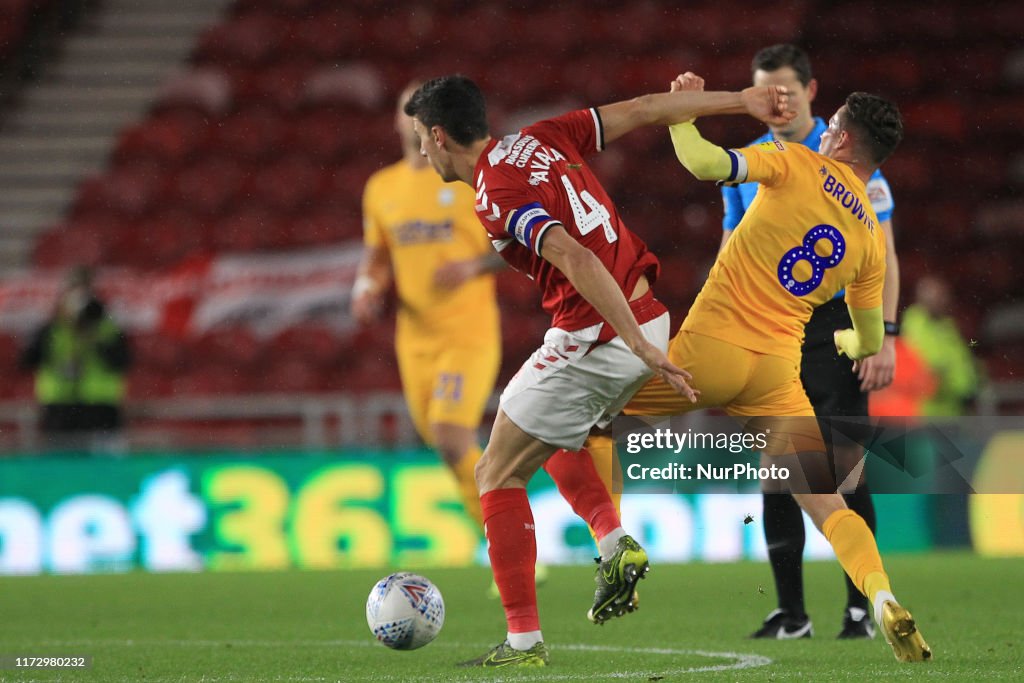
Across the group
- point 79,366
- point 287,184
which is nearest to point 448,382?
point 79,366

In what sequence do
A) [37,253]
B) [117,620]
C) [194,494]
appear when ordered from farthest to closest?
[37,253] < [194,494] < [117,620]

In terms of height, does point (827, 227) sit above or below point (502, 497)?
above

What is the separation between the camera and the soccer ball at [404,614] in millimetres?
4922

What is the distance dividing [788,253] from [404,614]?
162 centimetres

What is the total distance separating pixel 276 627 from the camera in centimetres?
648

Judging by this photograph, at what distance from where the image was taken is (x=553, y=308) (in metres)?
4.81

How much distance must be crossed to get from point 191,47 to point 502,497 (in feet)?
43.3

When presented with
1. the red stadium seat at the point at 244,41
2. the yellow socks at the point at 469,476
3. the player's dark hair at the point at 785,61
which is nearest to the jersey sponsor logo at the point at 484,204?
the player's dark hair at the point at 785,61

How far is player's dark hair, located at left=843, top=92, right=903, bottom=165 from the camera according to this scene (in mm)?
5055

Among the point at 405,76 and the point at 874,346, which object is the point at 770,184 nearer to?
the point at 874,346

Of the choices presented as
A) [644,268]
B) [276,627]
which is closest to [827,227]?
[644,268]

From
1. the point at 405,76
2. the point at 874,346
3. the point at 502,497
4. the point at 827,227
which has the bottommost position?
the point at 502,497

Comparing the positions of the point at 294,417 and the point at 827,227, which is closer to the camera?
the point at 827,227

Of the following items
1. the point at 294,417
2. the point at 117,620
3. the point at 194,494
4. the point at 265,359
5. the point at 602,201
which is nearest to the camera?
the point at 602,201
